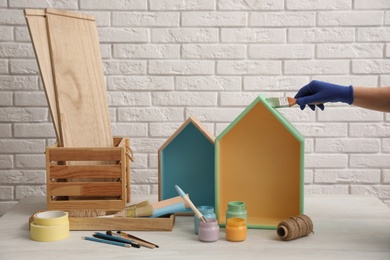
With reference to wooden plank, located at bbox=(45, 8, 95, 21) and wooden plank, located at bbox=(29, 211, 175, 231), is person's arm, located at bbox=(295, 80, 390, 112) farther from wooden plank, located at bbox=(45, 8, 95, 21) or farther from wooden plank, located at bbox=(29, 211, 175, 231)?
wooden plank, located at bbox=(45, 8, 95, 21)

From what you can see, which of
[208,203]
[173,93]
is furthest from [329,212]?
[173,93]

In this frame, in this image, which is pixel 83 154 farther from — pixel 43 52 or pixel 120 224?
pixel 43 52

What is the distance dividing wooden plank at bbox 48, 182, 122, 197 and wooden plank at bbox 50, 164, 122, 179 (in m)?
0.02

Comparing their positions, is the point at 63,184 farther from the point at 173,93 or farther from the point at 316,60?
the point at 316,60

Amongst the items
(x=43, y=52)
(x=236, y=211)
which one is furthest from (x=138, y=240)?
(x=43, y=52)

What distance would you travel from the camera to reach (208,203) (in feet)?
5.58

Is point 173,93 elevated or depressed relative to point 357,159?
elevated

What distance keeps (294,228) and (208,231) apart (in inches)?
8.9

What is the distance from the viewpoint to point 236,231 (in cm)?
139

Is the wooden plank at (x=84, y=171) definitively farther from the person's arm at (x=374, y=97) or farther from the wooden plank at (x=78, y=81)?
the person's arm at (x=374, y=97)

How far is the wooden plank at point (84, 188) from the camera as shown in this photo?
161 centimetres

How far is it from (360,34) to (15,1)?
1560 mm

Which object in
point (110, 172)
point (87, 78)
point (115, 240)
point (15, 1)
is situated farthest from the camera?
point (15, 1)

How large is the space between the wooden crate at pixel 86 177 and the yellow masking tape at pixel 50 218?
0.42 feet
